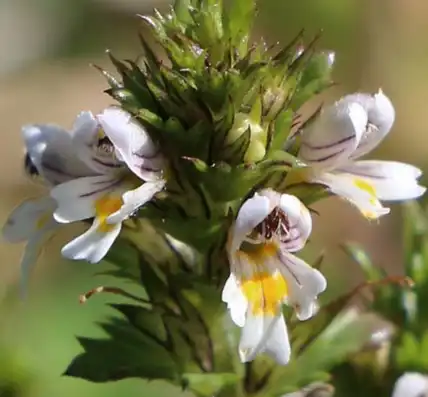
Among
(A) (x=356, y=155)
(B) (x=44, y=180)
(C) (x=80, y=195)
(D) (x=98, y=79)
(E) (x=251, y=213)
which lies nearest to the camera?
(E) (x=251, y=213)

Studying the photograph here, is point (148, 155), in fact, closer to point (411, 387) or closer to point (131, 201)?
point (131, 201)

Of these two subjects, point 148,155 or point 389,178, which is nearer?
point 148,155

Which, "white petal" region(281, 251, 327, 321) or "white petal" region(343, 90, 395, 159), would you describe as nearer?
"white petal" region(281, 251, 327, 321)

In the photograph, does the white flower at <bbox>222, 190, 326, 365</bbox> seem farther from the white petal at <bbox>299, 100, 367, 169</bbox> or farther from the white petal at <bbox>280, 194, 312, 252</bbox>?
the white petal at <bbox>299, 100, 367, 169</bbox>

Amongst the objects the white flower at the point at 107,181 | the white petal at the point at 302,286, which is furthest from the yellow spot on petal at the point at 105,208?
the white petal at the point at 302,286

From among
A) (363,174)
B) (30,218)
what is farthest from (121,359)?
(363,174)

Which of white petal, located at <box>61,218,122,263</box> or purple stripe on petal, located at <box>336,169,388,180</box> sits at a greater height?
white petal, located at <box>61,218,122,263</box>

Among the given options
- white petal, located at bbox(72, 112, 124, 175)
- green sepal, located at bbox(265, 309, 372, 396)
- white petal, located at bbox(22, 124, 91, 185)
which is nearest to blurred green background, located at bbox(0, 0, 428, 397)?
green sepal, located at bbox(265, 309, 372, 396)

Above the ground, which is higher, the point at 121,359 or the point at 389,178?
the point at 389,178

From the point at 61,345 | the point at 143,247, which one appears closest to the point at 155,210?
the point at 143,247
